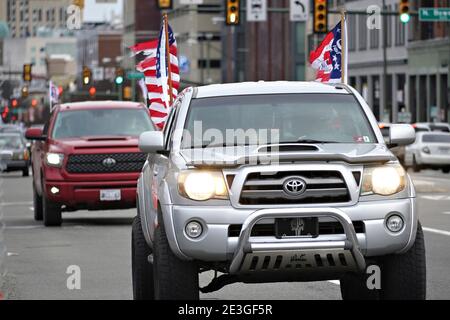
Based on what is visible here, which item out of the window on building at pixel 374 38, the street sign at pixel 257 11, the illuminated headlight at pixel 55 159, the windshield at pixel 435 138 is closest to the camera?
the illuminated headlight at pixel 55 159

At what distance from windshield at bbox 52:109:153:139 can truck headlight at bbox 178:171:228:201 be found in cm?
1397

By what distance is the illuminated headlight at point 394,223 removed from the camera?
35.1 feet

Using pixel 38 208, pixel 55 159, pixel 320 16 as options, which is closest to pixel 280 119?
pixel 55 159

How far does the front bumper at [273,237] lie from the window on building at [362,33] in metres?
88.6

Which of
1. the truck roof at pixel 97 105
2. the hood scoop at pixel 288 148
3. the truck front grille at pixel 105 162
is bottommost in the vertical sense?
the truck front grille at pixel 105 162

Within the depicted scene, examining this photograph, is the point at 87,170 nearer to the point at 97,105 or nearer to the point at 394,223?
the point at 97,105

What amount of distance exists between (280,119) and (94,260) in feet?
20.3

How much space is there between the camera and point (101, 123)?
2483cm

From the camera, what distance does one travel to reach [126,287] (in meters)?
14.5

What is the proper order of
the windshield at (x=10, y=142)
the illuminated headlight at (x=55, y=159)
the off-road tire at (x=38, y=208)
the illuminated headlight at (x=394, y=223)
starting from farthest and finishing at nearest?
the windshield at (x=10, y=142) < the off-road tire at (x=38, y=208) < the illuminated headlight at (x=55, y=159) < the illuminated headlight at (x=394, y=223)

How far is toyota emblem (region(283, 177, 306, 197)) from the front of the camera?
10594 millimetres

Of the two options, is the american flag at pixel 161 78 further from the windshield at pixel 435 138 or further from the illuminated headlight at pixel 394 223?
the windshield at pixel 435 138

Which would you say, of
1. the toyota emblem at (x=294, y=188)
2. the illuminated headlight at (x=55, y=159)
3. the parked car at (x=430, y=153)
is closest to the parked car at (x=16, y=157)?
the parked car at (x=430, y=153)
